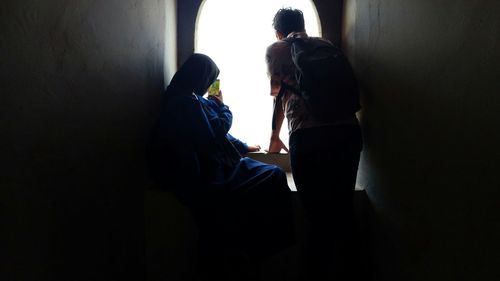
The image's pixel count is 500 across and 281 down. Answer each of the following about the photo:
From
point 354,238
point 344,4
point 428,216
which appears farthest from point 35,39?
point 344,4

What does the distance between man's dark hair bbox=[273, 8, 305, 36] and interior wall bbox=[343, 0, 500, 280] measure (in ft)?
0.96

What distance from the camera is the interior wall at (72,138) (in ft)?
2.42

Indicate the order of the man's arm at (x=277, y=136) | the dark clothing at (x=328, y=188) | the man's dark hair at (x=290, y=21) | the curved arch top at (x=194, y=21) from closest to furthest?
1. the dark clothing at (x=328, y=188)
2. the man's dark hair at (x=290, y=21)
3. the man's arm at (x=277, y=136)
4. the curved arch top at (x=194, y=21)

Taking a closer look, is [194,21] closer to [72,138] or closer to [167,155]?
[167,155]

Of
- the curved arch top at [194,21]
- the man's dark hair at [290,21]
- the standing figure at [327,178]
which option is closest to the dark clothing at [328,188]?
the standing figure at [327,178]

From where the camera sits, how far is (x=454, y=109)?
90 centimetres

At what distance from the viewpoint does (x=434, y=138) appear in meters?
0.99

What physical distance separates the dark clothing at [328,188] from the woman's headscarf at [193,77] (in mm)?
523

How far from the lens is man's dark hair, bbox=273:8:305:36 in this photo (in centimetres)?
156

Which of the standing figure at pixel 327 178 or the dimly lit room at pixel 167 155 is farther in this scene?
the standing figure at pixel 327 178

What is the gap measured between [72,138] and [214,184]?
0.59 m

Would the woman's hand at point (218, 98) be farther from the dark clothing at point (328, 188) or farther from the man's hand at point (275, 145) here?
the dark clothing at point (328, 188)

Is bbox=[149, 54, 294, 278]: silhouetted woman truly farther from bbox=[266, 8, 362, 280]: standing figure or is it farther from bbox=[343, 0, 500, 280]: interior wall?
bbox=[343, 0, 500, 280]: interior wall

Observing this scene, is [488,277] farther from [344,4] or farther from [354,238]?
[344,4]
